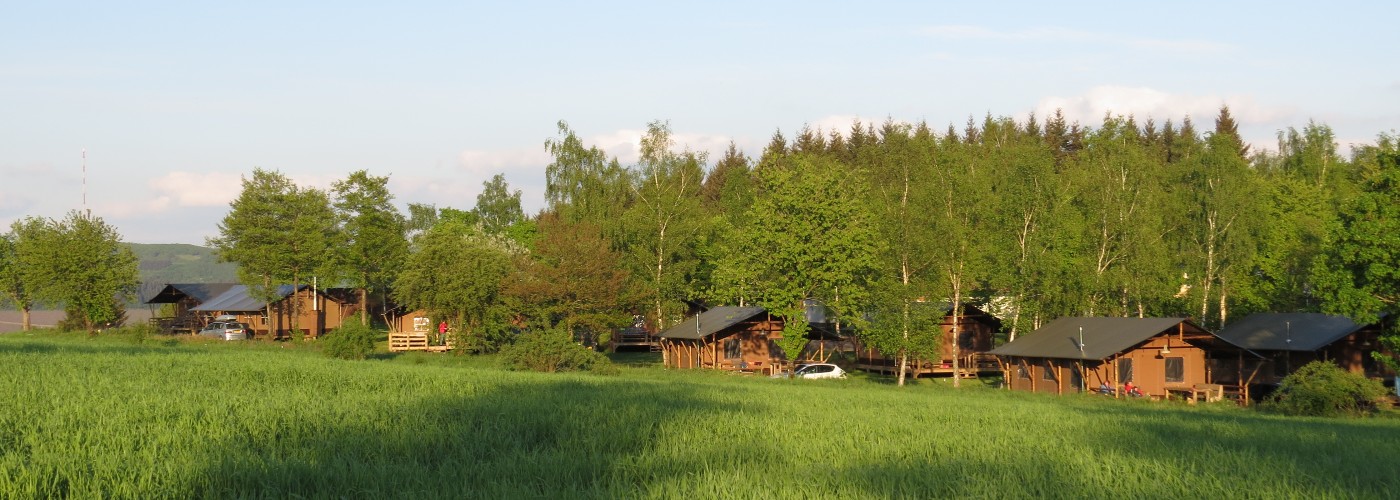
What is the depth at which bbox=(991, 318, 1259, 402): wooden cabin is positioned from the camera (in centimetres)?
4612

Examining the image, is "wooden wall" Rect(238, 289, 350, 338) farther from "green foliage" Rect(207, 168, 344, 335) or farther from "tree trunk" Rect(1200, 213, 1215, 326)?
"tree trunk" Rect(1200, 213, 1215, 326)

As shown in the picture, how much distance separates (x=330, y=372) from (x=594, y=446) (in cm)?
1538

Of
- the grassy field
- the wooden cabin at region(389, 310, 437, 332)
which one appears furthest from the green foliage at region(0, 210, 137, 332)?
the grassy field

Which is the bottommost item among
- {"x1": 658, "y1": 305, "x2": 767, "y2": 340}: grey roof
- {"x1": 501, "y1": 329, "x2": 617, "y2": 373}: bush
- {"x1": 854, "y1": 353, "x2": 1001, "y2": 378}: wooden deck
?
{"x1": 854, "y1": 353, "x2": 1001, "y2": 378}: wooden deck

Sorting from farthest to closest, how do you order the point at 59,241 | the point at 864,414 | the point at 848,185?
the point at 59,241 < the point at 848,185 < the point at 864,414

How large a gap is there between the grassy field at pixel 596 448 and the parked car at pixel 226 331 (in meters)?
58.2

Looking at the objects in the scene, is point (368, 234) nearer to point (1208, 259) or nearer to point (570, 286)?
point (570, 286)

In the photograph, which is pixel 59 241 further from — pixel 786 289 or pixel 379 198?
pixel 786 289

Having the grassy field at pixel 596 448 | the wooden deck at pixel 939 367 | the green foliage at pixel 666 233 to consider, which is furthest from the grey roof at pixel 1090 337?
the green foliage at pixel 666 233

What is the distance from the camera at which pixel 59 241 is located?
281 feet

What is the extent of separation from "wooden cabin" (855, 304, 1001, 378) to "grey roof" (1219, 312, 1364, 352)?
42.3ft

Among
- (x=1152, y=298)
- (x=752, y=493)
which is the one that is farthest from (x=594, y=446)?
(x=1152, y=298)

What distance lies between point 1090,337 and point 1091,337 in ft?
0.15

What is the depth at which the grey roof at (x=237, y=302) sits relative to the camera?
89.5 meters
